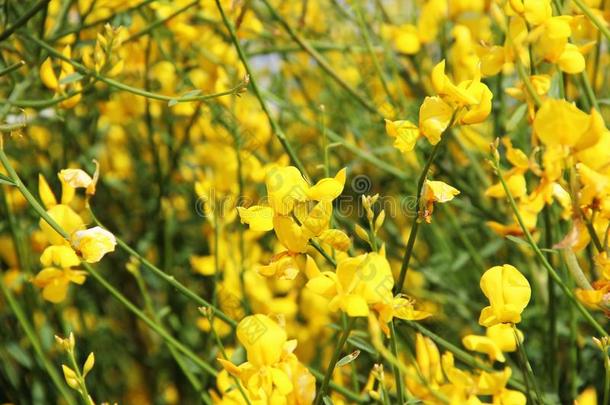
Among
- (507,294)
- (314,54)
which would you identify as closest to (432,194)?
(507,294)

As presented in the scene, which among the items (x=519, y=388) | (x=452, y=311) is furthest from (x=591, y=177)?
(x=452, y=311)

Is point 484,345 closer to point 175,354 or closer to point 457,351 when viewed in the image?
point 457,351

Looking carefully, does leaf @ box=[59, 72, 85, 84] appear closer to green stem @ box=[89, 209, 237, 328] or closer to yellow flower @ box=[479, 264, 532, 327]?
green stem @ box=[89, 209, 237, 328]

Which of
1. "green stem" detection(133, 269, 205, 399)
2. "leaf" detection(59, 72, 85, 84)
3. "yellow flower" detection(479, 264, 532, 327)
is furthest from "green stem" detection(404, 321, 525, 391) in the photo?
"leaf" detection(59, 72, 85, 84)

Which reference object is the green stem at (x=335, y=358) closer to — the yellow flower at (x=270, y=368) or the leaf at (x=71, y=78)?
the yellow flower at (x=270, y=368)

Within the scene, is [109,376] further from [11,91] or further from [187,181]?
[11,91]

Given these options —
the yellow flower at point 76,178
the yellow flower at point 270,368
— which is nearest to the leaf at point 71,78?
the yellow flower at point 76,178
